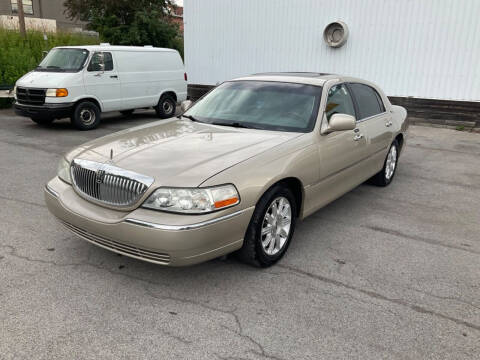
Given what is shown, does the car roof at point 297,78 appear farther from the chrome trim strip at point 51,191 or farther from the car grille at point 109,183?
the chrome trim strip at point 51,191

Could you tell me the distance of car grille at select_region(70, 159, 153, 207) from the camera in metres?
3.07

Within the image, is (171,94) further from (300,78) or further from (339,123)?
(339,123)

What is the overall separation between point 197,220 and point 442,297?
2.01 m

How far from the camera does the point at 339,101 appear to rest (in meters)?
4.62

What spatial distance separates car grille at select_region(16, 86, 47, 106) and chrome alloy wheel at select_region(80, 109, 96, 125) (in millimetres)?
912

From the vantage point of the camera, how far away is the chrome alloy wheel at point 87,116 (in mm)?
10086

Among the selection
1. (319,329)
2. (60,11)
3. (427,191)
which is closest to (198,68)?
(427,191)

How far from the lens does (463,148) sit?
9156 mm

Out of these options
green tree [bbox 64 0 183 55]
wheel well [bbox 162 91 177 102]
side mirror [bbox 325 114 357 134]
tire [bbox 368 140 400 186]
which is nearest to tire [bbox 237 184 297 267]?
side mirror [bbox 325 114 357 134]

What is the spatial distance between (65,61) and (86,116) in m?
1.40

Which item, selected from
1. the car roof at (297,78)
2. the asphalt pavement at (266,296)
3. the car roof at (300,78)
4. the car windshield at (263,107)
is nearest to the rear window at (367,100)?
the car roof at (300,78)

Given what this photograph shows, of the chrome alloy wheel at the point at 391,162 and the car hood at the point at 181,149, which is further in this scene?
the chrome alloy wheel at the point at 391,162

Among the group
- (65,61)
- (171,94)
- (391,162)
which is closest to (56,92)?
(65,61)

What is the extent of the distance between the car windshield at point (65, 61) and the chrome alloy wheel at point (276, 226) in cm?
802
